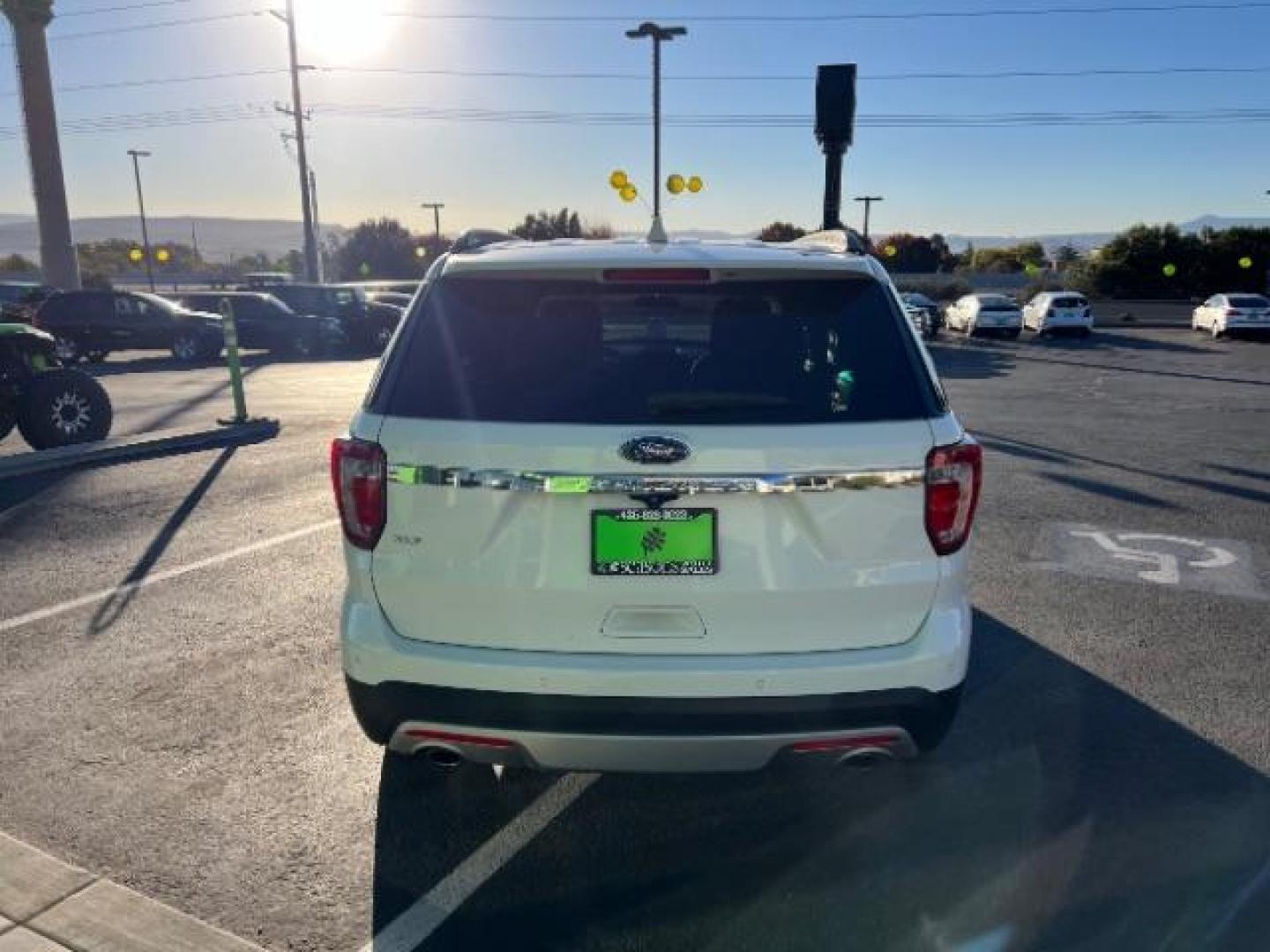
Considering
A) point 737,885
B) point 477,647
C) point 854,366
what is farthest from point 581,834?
point 854,366

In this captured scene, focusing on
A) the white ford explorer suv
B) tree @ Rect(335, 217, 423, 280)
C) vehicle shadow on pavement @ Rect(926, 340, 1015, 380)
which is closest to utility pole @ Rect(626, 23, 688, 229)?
vehicle shadow on pavement @ Rect(926, 340, 1015, 380)

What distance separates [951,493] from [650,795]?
1.59 metres

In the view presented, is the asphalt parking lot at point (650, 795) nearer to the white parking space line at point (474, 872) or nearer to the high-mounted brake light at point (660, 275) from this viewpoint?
the white parking space line at point (474, 872)

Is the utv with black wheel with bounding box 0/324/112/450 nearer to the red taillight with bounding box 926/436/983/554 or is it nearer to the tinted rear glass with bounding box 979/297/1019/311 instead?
the red taillight with bounding box 926/436/983/554

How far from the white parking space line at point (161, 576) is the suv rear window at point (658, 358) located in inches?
142

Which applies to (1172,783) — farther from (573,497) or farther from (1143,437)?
(1143,437)

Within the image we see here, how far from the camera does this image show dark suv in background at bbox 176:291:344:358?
945 inches

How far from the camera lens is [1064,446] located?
34.8 ft

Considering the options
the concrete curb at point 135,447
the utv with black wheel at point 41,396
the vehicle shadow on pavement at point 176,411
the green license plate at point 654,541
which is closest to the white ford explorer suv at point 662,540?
the green license plate at point 654,541

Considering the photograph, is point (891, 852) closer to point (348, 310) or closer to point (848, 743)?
point (848, 743)

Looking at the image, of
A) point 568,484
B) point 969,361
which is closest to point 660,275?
point 568,484

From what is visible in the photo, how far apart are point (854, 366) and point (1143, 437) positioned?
10236 mm

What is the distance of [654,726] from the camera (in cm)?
256

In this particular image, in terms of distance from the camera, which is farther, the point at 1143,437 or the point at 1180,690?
the point at 1143,437
